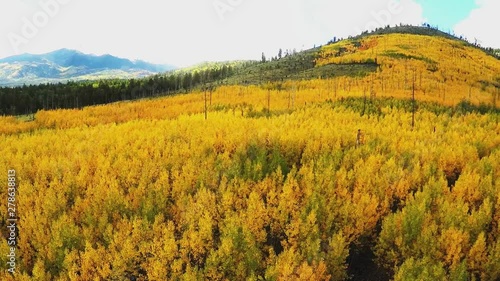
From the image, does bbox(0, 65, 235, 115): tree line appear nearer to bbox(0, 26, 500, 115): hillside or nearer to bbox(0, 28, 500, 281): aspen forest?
bbox(0, 26, 500, 115): hillside

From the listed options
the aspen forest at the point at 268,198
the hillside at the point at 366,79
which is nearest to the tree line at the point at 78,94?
the hillside at the point at 366,79

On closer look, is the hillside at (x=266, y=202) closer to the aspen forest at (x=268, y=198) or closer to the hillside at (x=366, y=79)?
the aspen forest at (x=268, y=198)

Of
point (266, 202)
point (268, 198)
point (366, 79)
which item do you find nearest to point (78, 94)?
point (366, 79)

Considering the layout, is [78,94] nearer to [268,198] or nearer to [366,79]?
[366,79]

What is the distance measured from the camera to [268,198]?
42750mm

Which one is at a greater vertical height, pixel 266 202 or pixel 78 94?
pixel 78 94

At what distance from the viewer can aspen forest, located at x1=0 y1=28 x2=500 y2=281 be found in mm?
33062

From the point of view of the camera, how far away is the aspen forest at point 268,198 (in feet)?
108

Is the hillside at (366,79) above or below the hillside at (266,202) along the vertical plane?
above

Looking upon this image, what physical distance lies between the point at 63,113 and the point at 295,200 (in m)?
98.6

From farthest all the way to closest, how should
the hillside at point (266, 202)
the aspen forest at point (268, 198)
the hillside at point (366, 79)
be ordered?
the hillside at point (366, 79), the aspen forest at point (268, 198), the hillside at point (266, 202)

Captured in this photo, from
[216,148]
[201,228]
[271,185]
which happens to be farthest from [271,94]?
[201,228]

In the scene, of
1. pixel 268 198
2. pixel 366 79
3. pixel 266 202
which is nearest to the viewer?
pixel 268 198

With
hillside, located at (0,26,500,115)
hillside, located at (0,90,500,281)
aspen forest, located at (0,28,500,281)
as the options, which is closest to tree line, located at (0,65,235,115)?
hillside, located at (0,26,500,115)
